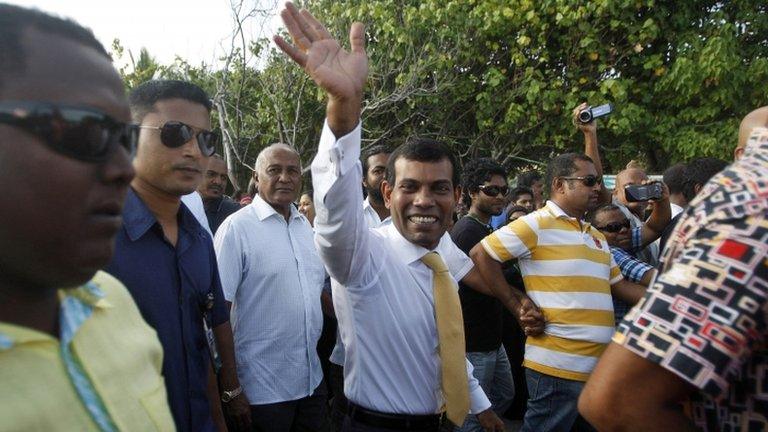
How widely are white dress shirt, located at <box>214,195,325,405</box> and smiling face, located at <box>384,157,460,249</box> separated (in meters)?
0.96

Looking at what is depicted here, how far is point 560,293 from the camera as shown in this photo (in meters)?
3.83

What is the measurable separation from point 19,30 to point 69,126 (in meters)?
0.17

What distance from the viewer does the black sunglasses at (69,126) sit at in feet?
3.08

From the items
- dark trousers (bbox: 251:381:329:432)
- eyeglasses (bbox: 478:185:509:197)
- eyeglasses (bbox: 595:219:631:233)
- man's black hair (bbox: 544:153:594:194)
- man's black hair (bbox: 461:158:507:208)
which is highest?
man's black hair (bbox: 544:153:594:194)

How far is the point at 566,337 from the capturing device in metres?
3.79

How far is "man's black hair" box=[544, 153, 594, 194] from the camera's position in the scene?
425 cm

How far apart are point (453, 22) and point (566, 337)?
9.47 m

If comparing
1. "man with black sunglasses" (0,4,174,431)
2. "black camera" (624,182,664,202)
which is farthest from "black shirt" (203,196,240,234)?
"man with black sunglasses" (0,4,174,431)

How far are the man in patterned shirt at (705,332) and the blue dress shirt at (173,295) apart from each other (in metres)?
1.35

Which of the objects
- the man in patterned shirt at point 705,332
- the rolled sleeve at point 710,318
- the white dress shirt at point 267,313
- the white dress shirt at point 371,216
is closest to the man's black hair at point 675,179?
the white dress shirt at point 371,216

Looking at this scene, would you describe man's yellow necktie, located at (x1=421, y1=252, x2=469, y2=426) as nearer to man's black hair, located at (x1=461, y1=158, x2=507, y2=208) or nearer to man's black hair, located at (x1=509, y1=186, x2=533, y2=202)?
man's black hair, located at (x1=461, y1=158, x2=507, y2=208)

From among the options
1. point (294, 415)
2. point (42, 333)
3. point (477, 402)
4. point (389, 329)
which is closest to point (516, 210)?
point (294, 415)

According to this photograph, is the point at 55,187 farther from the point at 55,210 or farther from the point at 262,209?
the point at 262,209

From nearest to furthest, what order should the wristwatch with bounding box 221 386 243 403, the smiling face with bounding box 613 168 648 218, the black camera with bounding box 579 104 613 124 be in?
the wristwatch with bounding box 221 386 243 403 < the black camera with bounding box 579 104 613 124 < the smiling face with bounding box 613 168 648 218
